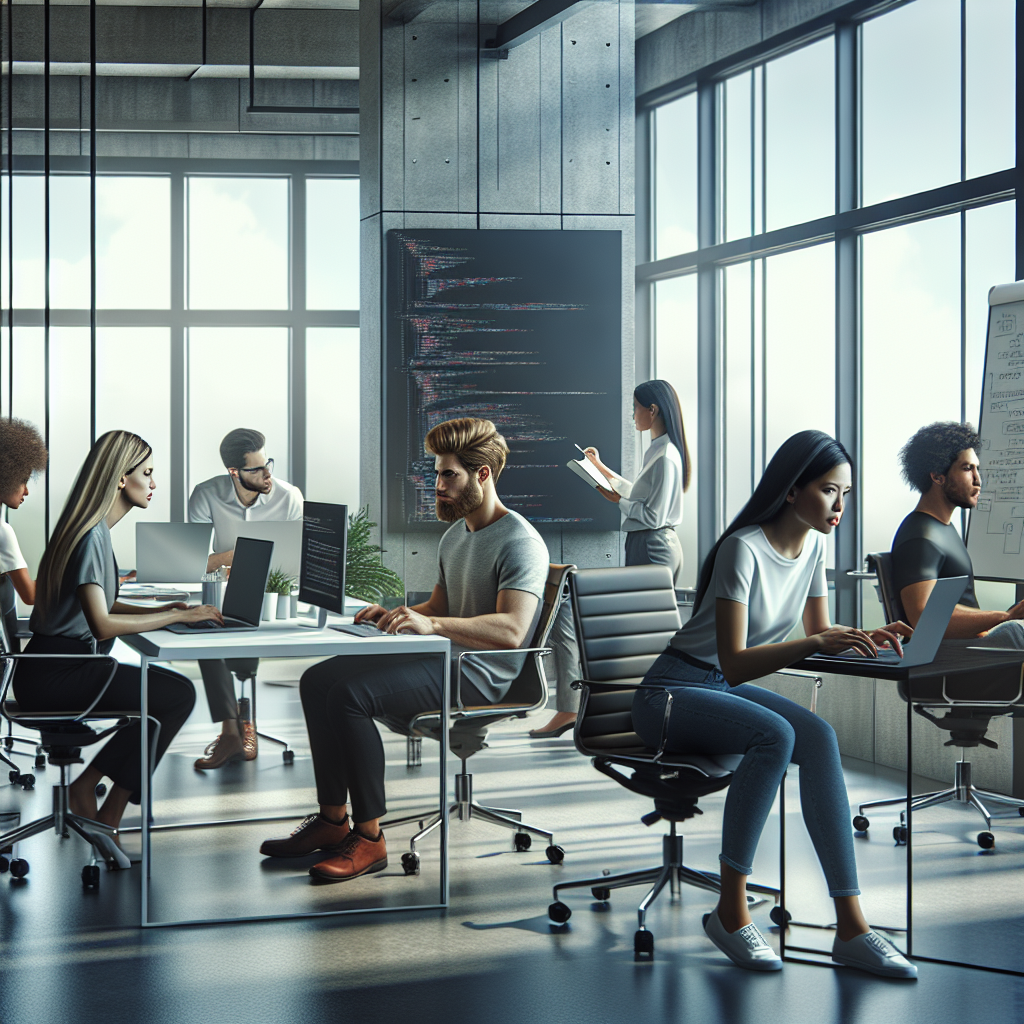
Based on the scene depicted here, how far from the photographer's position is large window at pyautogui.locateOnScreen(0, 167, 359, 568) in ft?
→ 37.2

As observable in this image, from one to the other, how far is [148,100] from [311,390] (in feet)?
9.17

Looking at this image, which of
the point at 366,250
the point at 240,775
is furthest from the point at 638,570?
the point at 366,250

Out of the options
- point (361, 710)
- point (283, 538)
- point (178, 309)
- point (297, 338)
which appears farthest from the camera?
point (297, 338)

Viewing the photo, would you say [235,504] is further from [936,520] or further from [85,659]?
[936,520]

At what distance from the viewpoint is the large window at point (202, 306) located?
11328mm

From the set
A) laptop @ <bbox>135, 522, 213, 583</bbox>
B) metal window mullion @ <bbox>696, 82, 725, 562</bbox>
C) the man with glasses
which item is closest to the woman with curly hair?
laptop @ <bbox>135, 522, 213, 583</bbox>

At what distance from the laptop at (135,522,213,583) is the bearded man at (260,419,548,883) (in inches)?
68.7

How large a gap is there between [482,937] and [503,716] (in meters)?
0.83

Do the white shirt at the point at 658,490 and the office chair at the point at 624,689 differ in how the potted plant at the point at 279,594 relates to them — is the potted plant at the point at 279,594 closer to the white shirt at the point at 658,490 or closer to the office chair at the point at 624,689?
the office chair at the point at 624,689

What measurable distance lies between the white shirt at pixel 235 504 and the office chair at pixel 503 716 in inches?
78.9

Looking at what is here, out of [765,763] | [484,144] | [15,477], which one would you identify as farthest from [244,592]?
[484,144]

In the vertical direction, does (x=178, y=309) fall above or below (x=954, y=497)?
above

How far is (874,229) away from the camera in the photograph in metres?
6.78

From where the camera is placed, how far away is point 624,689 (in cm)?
360
